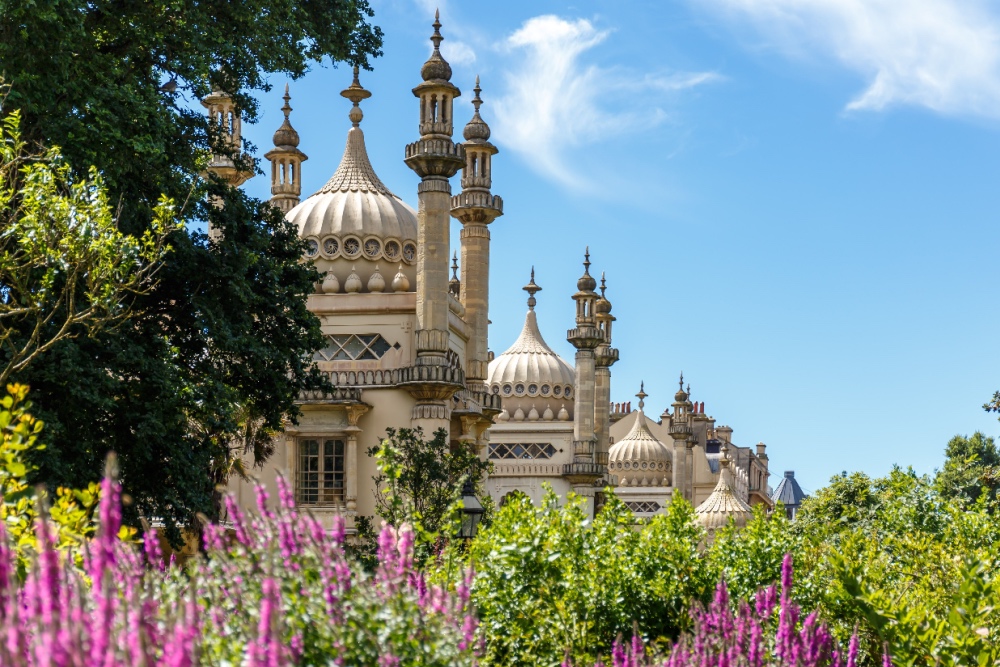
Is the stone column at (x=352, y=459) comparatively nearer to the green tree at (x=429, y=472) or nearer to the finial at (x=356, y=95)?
the green tree at (x=429, y=472)

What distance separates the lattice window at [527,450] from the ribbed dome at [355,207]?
833 inches

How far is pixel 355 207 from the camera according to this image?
39.6 meters

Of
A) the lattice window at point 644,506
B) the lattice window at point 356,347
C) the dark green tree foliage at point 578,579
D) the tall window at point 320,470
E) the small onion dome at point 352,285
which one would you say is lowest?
the dark green tree foliage at point 578,579

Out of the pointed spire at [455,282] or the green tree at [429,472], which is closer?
the green tree at [429,472]

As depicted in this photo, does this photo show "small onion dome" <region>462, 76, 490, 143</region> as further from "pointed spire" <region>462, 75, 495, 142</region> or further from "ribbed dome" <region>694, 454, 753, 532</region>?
"ribbed dome" <region>694, 454, 753, 532</region>

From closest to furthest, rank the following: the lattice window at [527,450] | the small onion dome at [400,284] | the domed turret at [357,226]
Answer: the small onion dome at [400,284] → the domed turret at [357,226] → the lattice window at [527,450]

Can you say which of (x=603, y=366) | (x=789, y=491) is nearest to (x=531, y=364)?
(x=603, y=366)

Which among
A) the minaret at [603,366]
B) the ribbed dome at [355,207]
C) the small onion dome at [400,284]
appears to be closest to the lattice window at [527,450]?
the minaret at [603,366]

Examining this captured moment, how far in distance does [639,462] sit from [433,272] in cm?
4452

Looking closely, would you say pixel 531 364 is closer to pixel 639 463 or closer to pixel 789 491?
pixel 639 463

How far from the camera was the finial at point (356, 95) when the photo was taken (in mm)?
41156

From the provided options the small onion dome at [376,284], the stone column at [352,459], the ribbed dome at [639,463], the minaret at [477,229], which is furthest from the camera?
the ribbed dome at [639,463]

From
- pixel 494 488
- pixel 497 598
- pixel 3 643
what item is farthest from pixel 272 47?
pixel 494 488

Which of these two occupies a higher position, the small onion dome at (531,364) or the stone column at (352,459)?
the small onion dome at (531,364)
